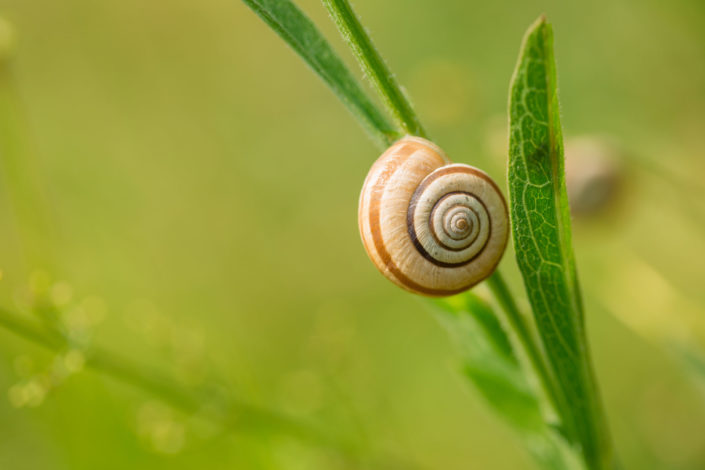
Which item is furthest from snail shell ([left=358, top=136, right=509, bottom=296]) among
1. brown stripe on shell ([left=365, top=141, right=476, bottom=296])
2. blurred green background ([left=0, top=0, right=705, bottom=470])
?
blurred green background ([left=0, top=0, right=705, bottom=470])

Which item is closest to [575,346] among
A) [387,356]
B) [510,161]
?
[510,161]

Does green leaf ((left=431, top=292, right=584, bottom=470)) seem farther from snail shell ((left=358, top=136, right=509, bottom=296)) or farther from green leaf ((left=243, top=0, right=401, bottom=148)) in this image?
green leaf ((left=243, top=0, right=401, bottom=148))

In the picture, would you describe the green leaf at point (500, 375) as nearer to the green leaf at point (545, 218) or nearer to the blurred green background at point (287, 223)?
the green leaf at point (545, 218)

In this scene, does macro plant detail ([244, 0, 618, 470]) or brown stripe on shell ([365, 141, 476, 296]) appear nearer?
macro plant detail ([244, 0, 618, 470])

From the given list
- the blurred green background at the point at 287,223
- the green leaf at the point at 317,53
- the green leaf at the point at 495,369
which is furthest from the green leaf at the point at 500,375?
the blurred green background at the point at 287,223

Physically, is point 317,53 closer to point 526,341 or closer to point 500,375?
point 526,341

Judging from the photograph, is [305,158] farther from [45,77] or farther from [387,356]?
[45,77]
